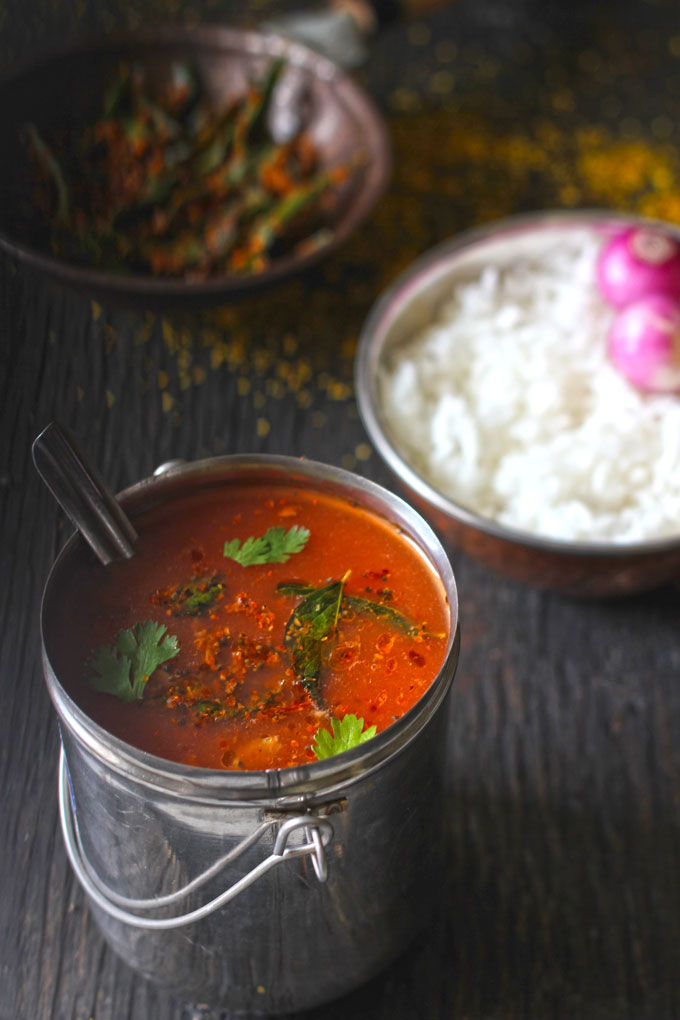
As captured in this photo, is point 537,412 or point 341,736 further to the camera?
point 537,412

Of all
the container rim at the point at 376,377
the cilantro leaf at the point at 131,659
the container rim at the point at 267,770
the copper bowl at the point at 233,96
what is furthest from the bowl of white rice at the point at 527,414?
the cilantro leaf at the point at 131,659

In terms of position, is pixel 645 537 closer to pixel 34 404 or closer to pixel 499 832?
pixel 499 832

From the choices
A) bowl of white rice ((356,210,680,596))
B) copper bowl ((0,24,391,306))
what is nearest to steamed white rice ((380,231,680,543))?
bowl of white rice ((356,210,680,596))

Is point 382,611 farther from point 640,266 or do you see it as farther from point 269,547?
point 640,266

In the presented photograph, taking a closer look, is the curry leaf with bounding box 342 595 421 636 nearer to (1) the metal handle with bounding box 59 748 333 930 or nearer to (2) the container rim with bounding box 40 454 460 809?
(2) the container rim with bounding box 40 454 460 809

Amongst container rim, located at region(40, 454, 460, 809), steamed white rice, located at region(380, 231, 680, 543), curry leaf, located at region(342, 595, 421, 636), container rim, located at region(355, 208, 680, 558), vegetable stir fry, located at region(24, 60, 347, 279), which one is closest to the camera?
container rim, located at region(40, 454, 460, 809)

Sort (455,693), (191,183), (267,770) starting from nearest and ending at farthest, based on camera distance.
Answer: (267,770)
(455,693)
(191,183)

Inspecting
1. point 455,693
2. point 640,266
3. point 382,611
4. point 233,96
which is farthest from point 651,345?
point 233,96

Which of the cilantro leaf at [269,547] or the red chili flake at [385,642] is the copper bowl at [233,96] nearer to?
the cilantro leaf at [269,547]
